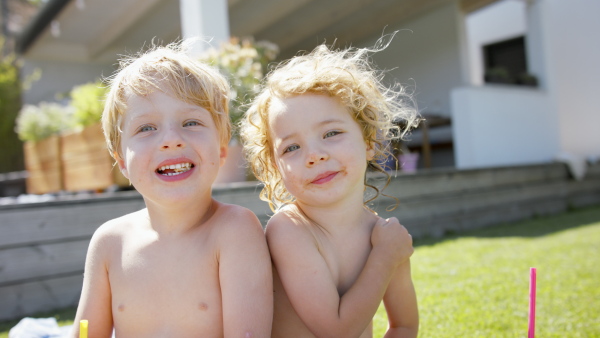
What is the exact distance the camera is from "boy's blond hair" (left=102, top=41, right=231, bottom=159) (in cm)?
134

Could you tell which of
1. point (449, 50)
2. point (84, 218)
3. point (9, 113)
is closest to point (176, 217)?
point (84, 218)

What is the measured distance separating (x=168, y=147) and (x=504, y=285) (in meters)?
2.09

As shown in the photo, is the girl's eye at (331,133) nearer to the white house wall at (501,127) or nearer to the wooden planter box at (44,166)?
the wooden planter box at (44,166)

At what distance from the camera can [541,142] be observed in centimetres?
816

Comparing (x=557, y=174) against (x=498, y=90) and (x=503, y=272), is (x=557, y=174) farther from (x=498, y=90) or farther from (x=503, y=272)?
(x=503, y=272)

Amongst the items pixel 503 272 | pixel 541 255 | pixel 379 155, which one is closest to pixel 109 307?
pixel 379 155

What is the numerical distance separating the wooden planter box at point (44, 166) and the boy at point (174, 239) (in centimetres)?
544

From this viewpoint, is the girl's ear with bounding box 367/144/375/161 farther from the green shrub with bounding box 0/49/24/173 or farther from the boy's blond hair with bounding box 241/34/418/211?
the green shrub with bounding box 0/49/24/173

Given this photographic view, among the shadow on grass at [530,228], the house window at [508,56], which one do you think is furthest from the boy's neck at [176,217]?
the house window at [508,56]

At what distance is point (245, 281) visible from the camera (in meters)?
1.26

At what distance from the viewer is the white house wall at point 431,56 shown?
940 centimetres

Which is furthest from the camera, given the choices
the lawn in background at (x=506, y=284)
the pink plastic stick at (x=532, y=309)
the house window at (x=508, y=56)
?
the house window at (x=508, y=56)

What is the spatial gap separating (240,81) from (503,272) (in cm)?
250

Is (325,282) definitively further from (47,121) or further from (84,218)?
(47,121)
